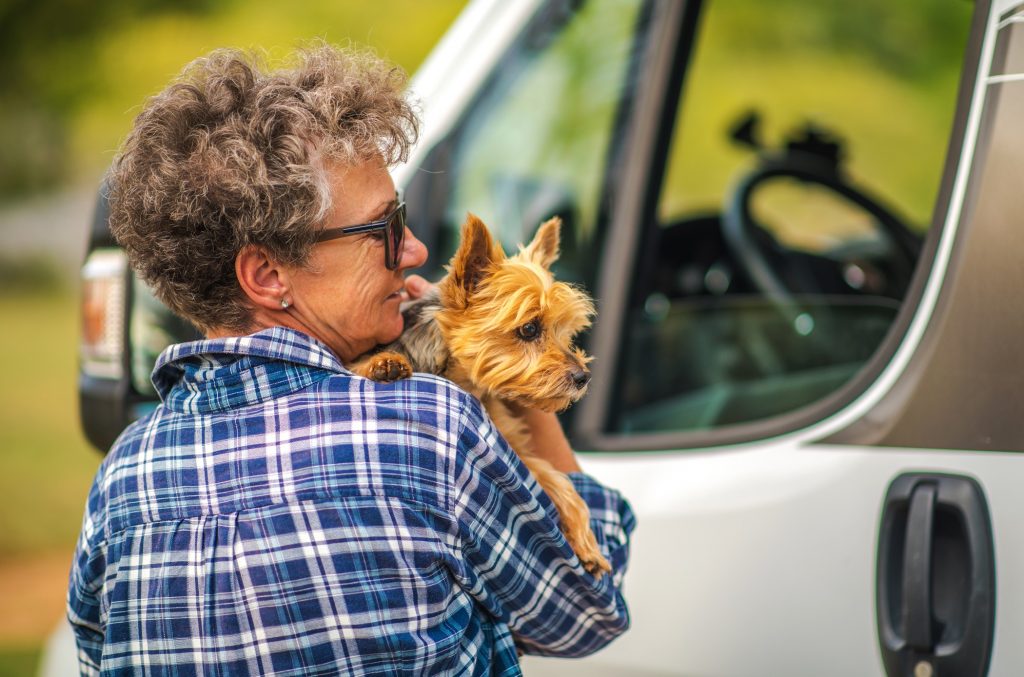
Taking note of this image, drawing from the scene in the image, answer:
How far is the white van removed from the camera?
5.24 feet

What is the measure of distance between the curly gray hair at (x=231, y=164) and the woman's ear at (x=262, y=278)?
16 millimetres

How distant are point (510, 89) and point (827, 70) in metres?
7.17

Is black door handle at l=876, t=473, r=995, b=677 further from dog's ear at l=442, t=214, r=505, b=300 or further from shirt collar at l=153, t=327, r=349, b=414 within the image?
shirt collar at l=153, t=327, r=349, b=414

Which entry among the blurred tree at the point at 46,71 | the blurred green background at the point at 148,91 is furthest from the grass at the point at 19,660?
the blurred tree at the point at 46,71

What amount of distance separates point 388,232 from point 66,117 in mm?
10135

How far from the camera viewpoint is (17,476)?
8.23 meters

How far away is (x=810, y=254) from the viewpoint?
3.50m

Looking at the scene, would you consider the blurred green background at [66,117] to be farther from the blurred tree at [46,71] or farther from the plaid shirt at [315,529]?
the plaid shirt at [315,529]

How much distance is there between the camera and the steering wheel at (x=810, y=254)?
134 inches

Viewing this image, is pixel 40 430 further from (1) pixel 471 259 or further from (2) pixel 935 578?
(2) pixel 935 578

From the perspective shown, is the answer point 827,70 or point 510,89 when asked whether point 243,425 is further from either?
point 827,70

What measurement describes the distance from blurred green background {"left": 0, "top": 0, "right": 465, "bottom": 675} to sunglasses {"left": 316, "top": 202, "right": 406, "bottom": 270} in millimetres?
7269

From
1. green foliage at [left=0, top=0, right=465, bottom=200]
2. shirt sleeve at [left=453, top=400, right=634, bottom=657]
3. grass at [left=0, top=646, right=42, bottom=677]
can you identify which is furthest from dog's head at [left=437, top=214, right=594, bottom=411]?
green foliage at [left=0, top=0, right=465, bottom=200]

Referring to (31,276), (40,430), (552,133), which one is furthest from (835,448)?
(31,276)
